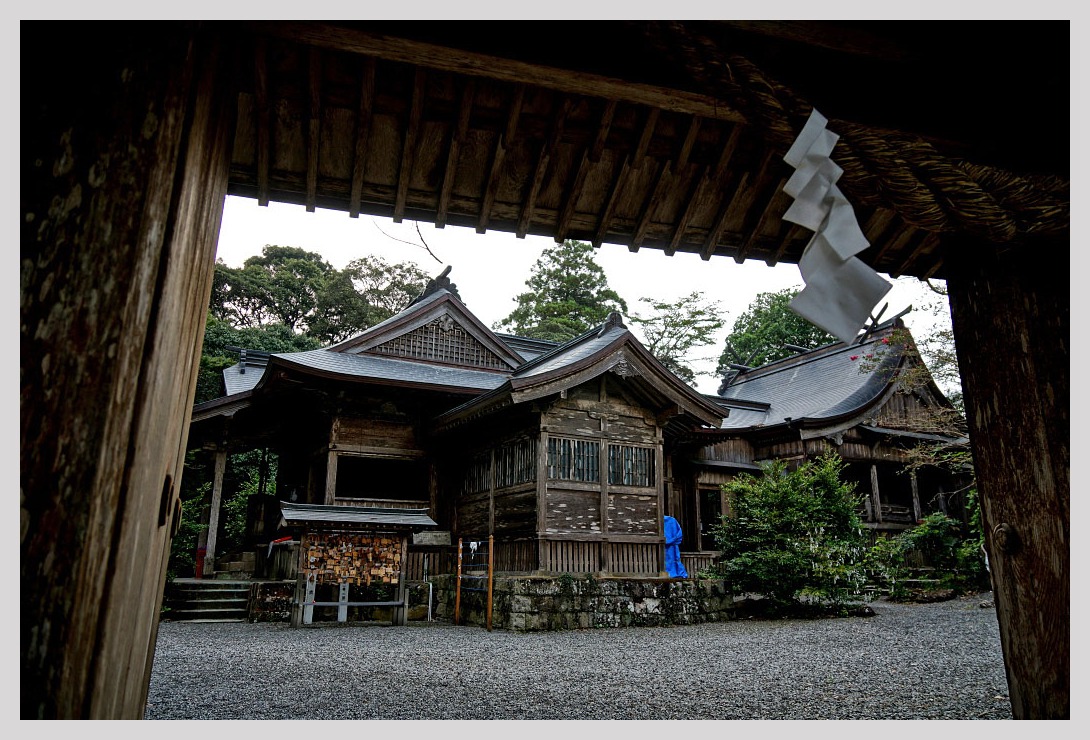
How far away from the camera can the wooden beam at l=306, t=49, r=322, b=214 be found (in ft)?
7.49

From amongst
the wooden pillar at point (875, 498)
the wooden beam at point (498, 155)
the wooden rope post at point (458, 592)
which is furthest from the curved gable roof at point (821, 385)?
the wooden beam at point (498, 155)

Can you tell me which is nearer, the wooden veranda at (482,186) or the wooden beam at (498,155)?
the wooden veranda at (482,186)

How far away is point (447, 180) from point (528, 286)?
33.9m

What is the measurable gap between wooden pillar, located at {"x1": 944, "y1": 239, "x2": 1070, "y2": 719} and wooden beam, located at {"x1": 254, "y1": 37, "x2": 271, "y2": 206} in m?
2.65

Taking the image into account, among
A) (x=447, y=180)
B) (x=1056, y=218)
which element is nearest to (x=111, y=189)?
(x=447, y=180)

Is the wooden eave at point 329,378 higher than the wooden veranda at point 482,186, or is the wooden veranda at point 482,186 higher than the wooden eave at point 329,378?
the wooden eave at point 329,378

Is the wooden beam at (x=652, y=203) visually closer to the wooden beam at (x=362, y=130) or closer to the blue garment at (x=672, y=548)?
the wooden beam at (x=362, y=130)

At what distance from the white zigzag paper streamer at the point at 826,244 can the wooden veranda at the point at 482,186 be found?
0.10m

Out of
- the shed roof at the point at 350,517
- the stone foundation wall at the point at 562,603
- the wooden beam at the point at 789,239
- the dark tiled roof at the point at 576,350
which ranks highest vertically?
the dark tiled roof at the point at 576,350

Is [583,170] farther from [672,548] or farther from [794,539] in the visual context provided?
[672,548]

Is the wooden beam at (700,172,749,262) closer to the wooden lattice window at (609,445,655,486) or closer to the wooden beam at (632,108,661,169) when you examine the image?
the wooden beam at (632,108,661,169)

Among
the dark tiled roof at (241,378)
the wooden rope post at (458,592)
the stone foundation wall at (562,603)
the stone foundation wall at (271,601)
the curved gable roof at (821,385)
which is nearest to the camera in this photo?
the stone foundation wall at (562,603)

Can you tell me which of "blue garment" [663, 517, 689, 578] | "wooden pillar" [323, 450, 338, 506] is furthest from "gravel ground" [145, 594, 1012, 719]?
"wooden pillar" [323, 450, 338, 506]

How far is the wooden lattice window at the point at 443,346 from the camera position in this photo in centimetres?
1470
